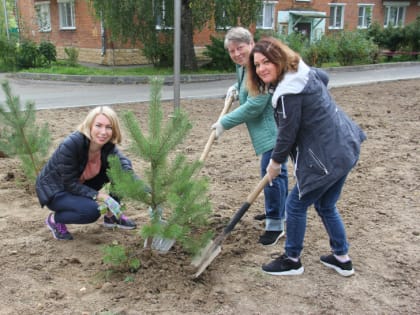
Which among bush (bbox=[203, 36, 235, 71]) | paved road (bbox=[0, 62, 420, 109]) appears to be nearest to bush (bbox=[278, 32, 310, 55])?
paved road (bbox=[0, 62, 420, 109])

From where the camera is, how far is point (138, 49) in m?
19.4

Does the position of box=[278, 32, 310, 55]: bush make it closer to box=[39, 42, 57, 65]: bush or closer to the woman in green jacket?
box=[39, 42, 57, 65]: bush

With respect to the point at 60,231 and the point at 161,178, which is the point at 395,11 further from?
the point at 161,178

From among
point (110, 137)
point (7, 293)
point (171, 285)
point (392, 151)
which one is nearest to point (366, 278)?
point (171, 285)

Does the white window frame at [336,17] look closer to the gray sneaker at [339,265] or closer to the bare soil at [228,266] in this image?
the bare soil at [228,266]

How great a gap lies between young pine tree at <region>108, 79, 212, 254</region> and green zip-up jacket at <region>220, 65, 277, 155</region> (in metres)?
0.72

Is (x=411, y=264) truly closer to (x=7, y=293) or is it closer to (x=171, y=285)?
(x=171, y=285)

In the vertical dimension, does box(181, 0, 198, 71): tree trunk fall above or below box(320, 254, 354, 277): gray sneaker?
above

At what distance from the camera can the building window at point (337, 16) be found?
28391 mm

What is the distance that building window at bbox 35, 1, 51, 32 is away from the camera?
22.8 meters

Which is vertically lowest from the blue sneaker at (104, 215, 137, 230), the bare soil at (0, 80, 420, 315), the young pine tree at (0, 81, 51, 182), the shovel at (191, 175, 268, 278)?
the bare soil at (0, 80, 420, 315)

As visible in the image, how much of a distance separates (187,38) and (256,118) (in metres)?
13.3

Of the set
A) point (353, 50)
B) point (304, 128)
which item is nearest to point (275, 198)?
point (304, 128)

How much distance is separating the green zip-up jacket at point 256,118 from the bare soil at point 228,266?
2.60ft
